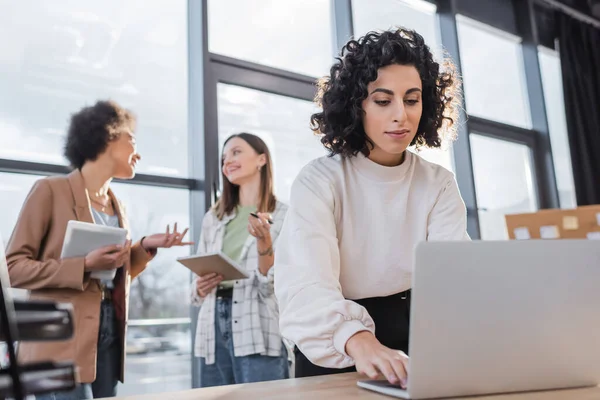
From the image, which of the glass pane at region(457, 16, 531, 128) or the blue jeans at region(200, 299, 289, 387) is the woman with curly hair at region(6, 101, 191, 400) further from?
the glass pane at region(457, 16, 531, 128)

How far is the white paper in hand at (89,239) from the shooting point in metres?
1.81

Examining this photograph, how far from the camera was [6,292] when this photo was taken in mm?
446

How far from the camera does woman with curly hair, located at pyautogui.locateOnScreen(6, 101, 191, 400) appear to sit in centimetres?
178

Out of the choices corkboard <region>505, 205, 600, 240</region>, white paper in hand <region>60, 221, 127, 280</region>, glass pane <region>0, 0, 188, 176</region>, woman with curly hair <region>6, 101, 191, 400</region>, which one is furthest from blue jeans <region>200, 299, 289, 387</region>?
corkboard <region>505, 205, 600, 240</region>

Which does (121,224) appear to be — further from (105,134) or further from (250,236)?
(250,236)

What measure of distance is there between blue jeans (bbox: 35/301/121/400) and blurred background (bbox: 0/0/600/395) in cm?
52

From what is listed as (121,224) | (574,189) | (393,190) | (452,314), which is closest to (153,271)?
(121,224)

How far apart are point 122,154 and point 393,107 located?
1.25 metres

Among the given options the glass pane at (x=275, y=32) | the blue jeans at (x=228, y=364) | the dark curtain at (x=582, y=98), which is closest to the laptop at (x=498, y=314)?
the blue jeans at (x=228, y=364)

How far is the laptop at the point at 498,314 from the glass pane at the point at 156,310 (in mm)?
1968

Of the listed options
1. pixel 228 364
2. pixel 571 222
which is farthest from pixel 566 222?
pixel 228 364

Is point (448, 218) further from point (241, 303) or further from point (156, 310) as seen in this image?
point (156, 310)

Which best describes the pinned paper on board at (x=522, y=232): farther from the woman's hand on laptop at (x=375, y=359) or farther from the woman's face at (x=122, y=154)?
the woman's hand on laptop at (x=375, y=359)

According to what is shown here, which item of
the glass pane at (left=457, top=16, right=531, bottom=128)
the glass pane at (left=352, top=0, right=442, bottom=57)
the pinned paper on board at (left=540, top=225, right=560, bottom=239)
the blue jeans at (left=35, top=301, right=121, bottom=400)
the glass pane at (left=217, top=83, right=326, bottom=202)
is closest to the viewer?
the blue jeans at (left=35, top=301, right=121, bottom=400)
